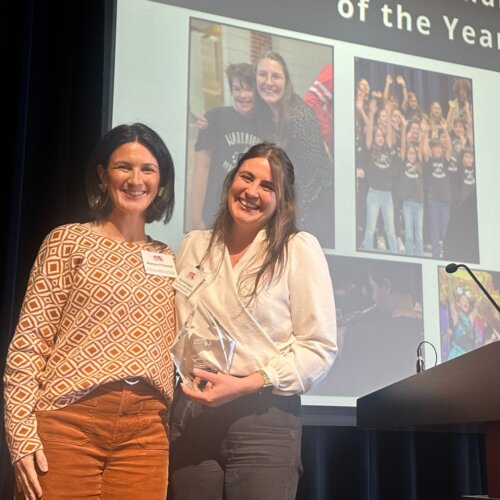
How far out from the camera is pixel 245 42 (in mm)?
2762

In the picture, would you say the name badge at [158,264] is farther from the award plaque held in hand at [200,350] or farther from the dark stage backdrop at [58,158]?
the dark stage backdrop at [58,158]

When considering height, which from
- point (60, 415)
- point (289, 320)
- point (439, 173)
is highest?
point (439, 173)

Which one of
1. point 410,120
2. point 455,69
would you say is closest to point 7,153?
point 410,120

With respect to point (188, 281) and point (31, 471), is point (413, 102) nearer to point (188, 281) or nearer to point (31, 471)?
point (188, 281)

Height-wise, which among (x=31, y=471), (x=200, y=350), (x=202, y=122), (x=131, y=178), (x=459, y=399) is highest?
(x=202, y=122)

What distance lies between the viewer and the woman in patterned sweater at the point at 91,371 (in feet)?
5.20

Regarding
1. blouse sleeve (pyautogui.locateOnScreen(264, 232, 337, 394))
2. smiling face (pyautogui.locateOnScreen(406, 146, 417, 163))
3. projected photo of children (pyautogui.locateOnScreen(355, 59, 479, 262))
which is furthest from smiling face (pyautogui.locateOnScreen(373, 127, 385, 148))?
blouse sleeve (pyautogui.locateOnScreen(264, 232, 337, 394))

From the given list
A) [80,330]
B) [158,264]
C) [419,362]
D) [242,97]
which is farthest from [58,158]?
[419,362]

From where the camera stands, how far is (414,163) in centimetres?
286

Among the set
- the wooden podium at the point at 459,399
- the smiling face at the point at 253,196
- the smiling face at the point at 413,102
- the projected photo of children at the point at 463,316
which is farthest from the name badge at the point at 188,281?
the smiling face at the point at 413,102

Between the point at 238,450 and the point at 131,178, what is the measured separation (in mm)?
730

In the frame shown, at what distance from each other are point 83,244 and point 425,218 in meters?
1.53

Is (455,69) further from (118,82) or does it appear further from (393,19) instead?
(118,82)

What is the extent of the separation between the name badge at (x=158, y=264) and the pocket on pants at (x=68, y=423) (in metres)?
0.37
